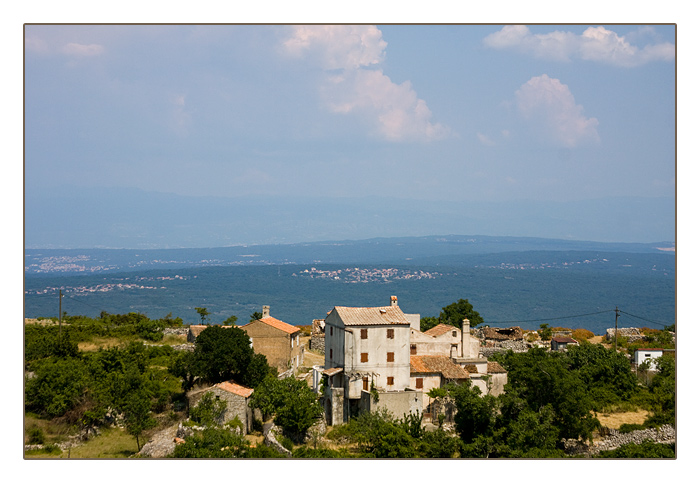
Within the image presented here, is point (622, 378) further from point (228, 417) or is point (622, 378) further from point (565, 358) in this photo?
point (228, 417)

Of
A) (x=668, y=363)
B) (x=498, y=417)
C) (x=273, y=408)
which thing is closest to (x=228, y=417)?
(x=273, y=408)

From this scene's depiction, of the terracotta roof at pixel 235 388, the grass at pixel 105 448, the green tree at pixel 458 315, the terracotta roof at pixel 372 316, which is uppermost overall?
the terracotta roof at pixel 372 316

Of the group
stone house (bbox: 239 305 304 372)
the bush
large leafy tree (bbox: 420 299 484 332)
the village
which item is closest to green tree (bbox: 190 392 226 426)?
the village

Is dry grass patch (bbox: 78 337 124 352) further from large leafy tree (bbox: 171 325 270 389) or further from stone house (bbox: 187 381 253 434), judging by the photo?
stone house (bbox: 187 381 253 434)

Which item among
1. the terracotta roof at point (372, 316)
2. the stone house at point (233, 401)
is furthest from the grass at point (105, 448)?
the terracotta roof at point (372, 316)

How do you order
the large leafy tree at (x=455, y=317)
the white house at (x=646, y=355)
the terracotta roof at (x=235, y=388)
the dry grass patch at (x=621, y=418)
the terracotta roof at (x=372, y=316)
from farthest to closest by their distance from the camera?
the large leafy tree at (x=455, y=317)
the white house at (x=646, y=355)
the terracotta roof at (x=372, y=316)
the dry grass patch at (x=621, y=418)
the terracotta roof at (x=235, y=388)

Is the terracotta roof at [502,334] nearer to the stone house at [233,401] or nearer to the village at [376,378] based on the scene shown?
the village at [376,378]

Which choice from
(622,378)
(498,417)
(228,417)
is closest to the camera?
(498,417)
